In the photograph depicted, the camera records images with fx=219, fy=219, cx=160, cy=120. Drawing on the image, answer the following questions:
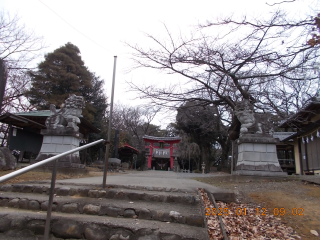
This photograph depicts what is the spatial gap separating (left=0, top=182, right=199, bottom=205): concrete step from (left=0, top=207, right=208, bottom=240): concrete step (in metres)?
0.62

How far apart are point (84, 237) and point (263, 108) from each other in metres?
8.00

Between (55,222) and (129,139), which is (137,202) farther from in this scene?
(129,139)

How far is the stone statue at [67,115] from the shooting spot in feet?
23.8

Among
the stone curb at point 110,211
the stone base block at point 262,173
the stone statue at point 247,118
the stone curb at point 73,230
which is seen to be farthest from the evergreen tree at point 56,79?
the stone curb at point 73,230

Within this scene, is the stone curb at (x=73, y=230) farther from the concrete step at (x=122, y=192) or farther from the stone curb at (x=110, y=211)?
the concrete step at (x=122, y=192)

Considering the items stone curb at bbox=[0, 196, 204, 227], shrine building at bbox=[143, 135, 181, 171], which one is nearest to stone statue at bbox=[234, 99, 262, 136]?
stone curb at bbox=[0, 196, 204, 227]

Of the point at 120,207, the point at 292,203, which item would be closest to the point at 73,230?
the point at 120,207

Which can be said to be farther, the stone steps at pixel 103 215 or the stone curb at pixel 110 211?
the stone curb at pixel 110 211

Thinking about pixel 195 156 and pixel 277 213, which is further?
pixel 195 156

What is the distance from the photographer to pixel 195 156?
24641 mm

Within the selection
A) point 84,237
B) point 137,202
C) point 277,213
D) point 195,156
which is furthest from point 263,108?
point 195,156

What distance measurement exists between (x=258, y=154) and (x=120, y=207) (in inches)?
202

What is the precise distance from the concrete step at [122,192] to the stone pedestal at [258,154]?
3.66 metres

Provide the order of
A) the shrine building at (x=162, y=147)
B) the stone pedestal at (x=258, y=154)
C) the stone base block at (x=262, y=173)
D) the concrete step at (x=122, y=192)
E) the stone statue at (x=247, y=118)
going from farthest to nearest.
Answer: the shrine building at (x=162, y=147), the stone statue at (x=247, y=118), the stone pedestal at (x=258, y=154), the stone base block at (x=262, y=173), the concrete step at (x=122, y=192)
